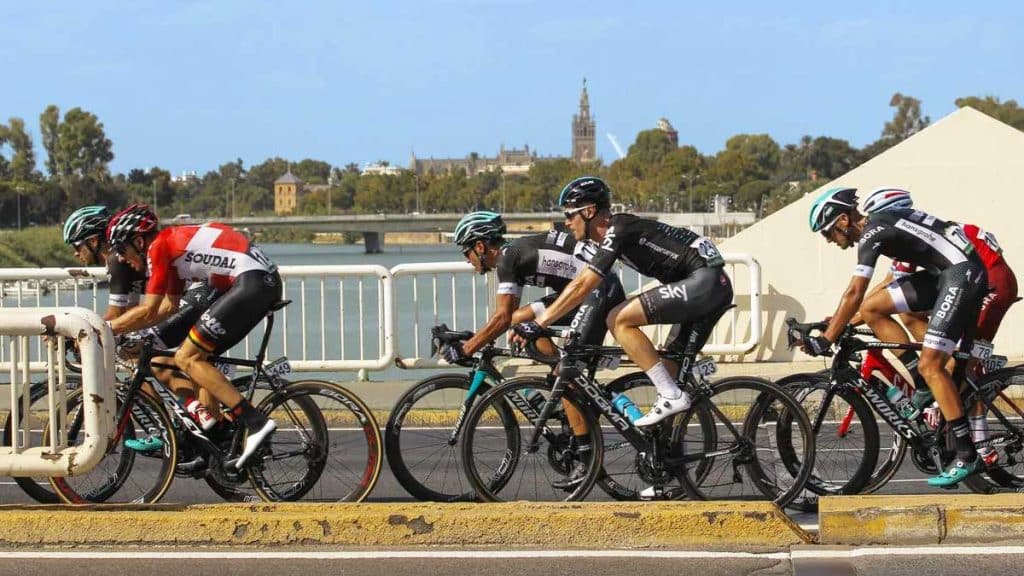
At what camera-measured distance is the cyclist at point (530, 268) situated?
25.4ft

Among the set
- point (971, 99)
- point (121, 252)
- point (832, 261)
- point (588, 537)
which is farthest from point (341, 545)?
point (971, 99)

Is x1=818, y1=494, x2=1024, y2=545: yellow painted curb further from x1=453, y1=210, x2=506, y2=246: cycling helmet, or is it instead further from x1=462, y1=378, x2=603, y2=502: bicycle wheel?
x1=453, y1=210, x2=506, y2=246: cycling helmet

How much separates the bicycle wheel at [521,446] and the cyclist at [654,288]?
322 mm

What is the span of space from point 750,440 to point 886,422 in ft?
2.57

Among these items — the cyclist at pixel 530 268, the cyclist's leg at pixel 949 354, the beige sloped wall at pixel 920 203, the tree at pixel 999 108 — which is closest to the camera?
the cyclist's leg at pixel 949 354

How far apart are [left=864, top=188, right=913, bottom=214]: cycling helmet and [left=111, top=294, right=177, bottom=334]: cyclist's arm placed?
12.5ft

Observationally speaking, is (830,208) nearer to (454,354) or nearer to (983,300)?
(983,300)

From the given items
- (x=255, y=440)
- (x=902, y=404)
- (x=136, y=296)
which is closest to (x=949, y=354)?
(x=902, y=404)

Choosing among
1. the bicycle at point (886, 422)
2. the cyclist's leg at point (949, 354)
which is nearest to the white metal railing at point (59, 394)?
the bicycle at point (886, 422)

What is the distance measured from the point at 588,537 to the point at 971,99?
116 m

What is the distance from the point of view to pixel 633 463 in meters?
7.39

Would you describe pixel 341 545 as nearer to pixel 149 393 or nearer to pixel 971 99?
pixel 149 393

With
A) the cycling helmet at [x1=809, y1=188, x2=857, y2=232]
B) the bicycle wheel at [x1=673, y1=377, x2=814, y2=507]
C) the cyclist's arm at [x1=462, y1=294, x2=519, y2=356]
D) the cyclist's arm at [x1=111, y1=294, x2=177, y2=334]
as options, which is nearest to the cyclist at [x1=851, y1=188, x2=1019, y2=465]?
the cycling helmet at [x1=809, y1=188, x2=857, y2=232]

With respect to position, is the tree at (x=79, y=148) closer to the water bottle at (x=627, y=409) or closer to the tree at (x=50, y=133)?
the tree at (x=50, y=133)
